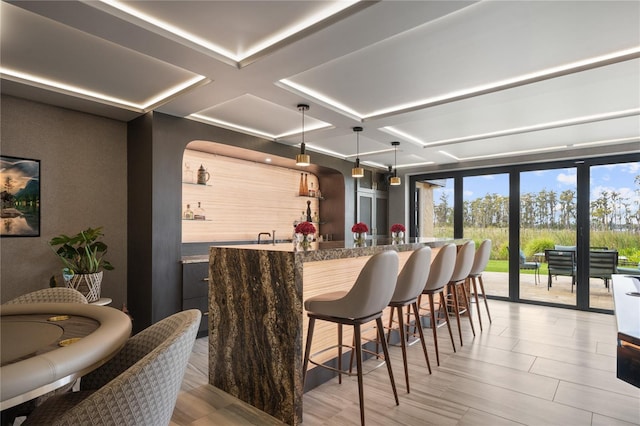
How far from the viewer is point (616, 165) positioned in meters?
5.45

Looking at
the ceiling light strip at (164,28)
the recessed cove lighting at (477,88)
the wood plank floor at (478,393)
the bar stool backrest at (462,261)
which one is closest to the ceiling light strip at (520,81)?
the recessed cove lighting at (477,88)

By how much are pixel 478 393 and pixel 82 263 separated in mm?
3703

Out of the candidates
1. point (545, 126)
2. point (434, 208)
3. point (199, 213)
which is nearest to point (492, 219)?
point (434, 208)

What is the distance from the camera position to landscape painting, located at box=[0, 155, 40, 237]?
3.31m

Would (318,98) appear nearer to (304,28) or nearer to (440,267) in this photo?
(304,28)

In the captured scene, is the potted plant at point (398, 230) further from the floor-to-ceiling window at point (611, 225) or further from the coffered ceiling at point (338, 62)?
the floor-to-ceiling window at point (611, 225)

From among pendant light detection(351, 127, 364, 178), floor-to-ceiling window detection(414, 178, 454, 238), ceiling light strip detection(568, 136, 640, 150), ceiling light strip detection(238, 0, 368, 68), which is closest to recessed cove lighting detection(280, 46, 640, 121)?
pendant light detection(351, 127, 364, 178)

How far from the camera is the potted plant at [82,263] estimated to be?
10.9 ft

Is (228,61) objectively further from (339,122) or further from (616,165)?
(616,165)

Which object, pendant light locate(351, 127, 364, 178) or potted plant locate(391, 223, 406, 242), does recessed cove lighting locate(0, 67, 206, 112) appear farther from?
potted plant locate(391, 223, 406, 242)

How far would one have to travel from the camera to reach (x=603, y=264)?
5.45 m

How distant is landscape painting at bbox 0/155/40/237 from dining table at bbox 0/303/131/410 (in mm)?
2353

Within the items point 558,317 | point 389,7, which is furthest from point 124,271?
point 558,317

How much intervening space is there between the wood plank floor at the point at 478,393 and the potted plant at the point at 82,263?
1.21 meters
